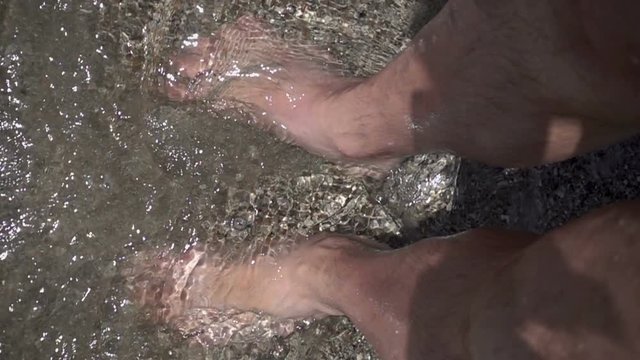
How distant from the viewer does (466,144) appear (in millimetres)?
1349

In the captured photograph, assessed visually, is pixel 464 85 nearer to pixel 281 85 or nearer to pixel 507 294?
pixel 507 294

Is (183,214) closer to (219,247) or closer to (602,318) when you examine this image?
(219,247)

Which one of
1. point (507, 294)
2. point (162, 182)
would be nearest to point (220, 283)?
point (162, 182)

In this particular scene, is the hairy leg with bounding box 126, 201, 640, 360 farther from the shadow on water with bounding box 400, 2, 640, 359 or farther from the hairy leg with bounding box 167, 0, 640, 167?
the hairy leg with bounding box 167, 0, 640, 167

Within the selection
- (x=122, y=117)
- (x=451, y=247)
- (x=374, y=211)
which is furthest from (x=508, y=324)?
(x=122, y=117)

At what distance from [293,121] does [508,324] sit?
803mm

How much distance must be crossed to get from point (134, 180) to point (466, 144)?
0.69m

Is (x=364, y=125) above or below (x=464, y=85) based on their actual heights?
below

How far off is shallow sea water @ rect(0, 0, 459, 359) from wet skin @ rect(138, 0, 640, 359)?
0.07 metres

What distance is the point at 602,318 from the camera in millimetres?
819

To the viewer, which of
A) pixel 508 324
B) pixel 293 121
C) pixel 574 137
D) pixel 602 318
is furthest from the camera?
pixel 293 121

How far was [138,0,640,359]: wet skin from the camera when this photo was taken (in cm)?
88

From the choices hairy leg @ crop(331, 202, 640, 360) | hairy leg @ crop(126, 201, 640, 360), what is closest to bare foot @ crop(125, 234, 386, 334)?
hairy leg @ crop(126, 201, 640, 360)

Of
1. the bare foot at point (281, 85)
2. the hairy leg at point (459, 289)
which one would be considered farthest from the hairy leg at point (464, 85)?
the hairy leg at point (459, 289)
